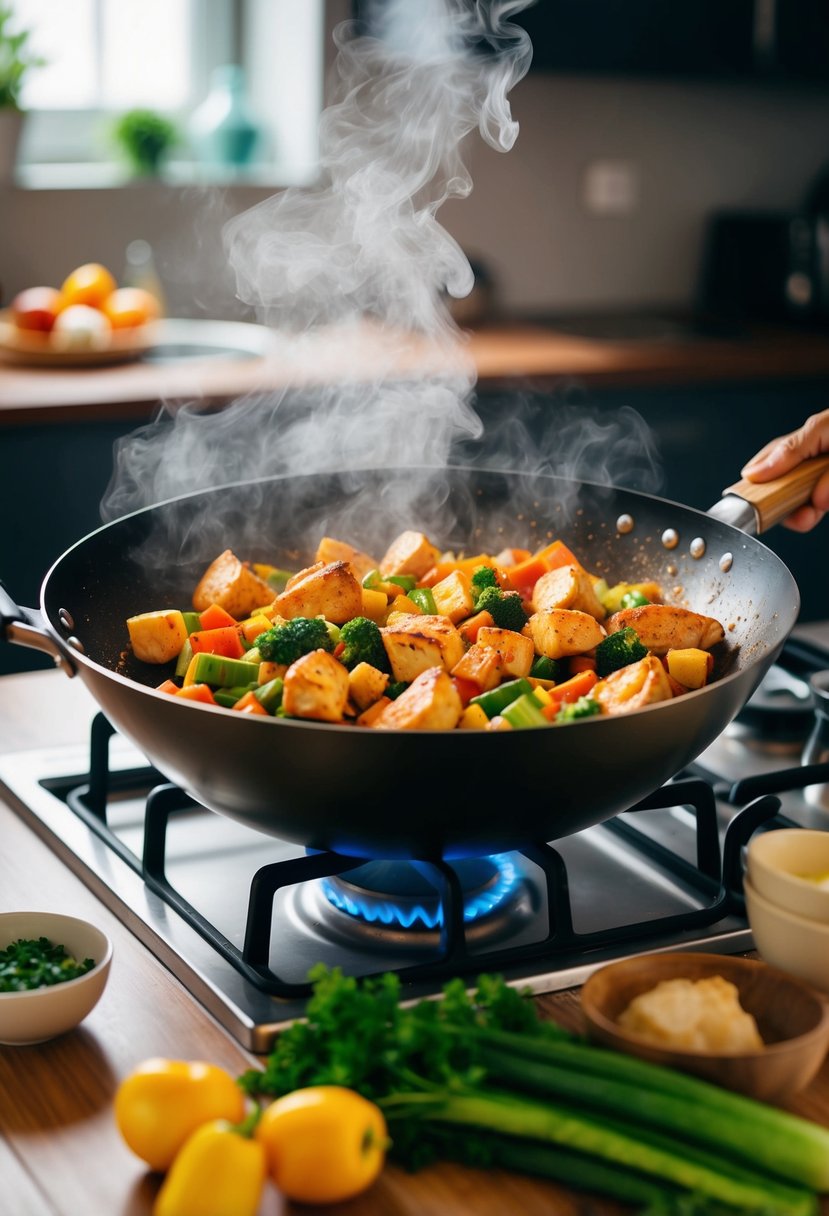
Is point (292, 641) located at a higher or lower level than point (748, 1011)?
higher

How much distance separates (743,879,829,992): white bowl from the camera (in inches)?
40.4

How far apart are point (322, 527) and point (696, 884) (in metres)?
0.78

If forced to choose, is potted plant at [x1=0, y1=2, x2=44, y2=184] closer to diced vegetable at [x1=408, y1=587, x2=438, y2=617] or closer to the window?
the window

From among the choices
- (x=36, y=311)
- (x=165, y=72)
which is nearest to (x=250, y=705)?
(x=36, y=311)

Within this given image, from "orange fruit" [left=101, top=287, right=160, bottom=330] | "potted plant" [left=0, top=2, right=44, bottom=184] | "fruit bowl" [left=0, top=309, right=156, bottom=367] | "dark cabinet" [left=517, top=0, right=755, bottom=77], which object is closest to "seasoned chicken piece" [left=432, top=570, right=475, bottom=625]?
"fruit bowl" [left=0, top=309, right=156, bottom=367]

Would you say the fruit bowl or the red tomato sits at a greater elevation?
the red tomato

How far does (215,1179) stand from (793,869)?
0.53 meters

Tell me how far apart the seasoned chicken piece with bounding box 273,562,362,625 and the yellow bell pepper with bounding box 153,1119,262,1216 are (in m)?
0.75

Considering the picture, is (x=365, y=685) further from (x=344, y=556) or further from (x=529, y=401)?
(x=529, y=401)

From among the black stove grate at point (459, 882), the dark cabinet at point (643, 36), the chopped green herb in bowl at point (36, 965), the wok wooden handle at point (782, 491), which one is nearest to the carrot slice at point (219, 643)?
the black stove grate at point (459, 882)

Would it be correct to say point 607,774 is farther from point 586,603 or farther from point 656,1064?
point 586,603

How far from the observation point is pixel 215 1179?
794mm

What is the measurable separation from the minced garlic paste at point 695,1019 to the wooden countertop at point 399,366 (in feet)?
7.73

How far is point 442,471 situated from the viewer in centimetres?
183
